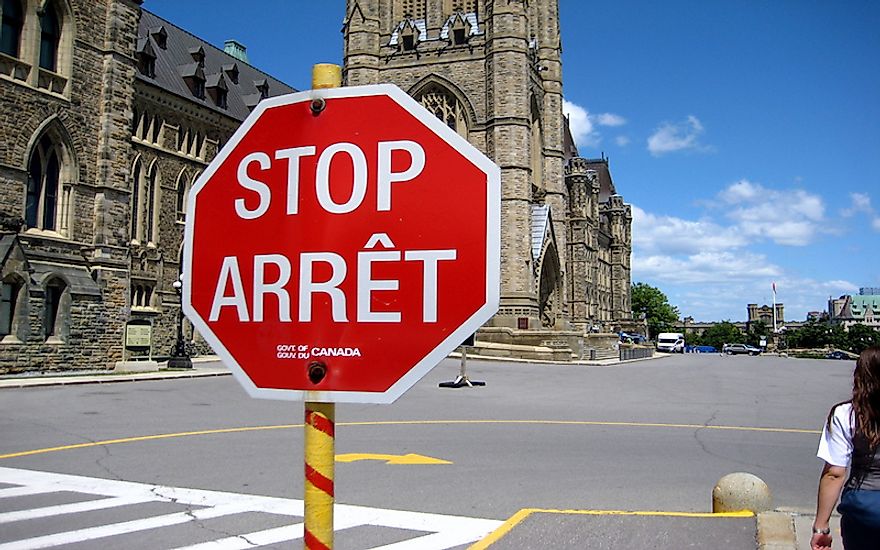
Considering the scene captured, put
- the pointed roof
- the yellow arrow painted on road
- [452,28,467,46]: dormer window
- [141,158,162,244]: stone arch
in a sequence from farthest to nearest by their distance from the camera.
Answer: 1. [452,28,467,46]: dormer window
2. the pointed roof
3. [141,158,162,244]: stone arch
4. the yellow arrow painted on road

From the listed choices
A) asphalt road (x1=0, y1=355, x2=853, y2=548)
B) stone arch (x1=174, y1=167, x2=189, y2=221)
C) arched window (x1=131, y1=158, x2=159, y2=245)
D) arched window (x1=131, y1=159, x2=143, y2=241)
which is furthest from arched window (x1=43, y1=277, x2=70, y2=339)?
stone arch (x1=174, y1=167, x2=189, y2=221)

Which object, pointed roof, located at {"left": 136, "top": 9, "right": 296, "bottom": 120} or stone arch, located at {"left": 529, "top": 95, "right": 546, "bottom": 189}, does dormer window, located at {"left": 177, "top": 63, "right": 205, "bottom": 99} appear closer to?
pointed roof, located at {"left": 136, "top": 9, "right": 296, "bottom": 120}

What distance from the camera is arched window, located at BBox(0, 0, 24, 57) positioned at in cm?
2438

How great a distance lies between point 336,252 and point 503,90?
4601 centimetres

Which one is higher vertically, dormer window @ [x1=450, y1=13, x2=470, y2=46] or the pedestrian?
dormer window @ [x1=450, y1=13, x2=470, y2=46]

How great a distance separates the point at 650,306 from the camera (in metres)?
127

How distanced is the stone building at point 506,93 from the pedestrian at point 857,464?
1479 inches

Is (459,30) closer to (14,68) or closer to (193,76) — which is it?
(193,76)

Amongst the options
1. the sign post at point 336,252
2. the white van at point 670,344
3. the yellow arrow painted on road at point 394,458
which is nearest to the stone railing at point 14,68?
the yellow arrow painted on road at point 394,458

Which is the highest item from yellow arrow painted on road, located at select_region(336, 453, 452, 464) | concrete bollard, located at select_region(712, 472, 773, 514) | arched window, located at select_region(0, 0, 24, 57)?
arched window, located at select_region(0, 0, 24, 57)

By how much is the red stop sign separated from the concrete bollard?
5.65 meters

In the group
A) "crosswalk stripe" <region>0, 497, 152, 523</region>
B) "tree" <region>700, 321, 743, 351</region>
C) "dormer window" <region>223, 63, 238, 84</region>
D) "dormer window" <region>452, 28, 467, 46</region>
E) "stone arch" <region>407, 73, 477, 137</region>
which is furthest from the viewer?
"tree" <region>700, 321, 743, 351</region>

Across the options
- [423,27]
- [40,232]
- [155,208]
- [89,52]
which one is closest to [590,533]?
[40,232]

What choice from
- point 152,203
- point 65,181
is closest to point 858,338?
point 152,203
